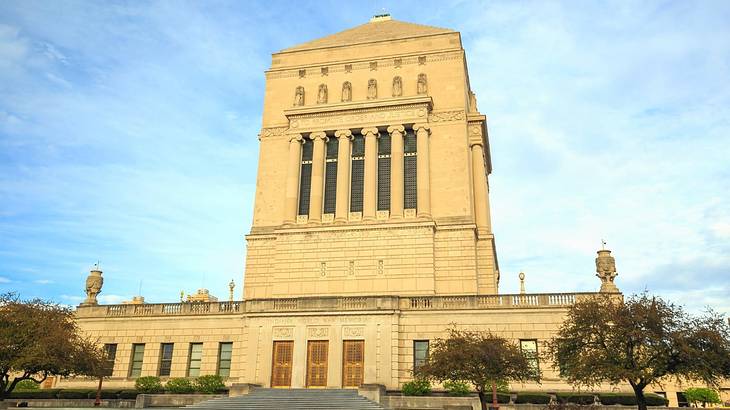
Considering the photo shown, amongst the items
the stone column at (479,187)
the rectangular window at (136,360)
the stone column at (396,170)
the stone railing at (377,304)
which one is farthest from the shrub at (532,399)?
the rectangular window at (136,360)

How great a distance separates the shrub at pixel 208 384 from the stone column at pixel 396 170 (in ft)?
61.7

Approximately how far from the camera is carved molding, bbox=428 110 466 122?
52594 millimetres

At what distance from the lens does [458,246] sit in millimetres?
48031

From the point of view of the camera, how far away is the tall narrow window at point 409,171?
50.9 meters

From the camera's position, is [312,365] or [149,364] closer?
[312,365]

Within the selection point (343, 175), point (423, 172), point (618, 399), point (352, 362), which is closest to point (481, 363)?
point (618, 399)

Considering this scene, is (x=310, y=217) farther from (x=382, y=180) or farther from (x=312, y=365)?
(x=312, y=365)

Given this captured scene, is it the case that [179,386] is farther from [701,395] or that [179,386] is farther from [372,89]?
[701,395]

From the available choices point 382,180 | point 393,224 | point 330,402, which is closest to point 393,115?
point 382,180

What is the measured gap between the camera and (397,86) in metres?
54.9

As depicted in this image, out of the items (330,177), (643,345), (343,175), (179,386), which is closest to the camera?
(643,345)

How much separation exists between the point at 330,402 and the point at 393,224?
18284 millimetres

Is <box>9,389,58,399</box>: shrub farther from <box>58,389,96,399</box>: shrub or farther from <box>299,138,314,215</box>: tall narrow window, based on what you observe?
<box>299,138,314,215</box>: tall narrow window

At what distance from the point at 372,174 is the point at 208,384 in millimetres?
21717
